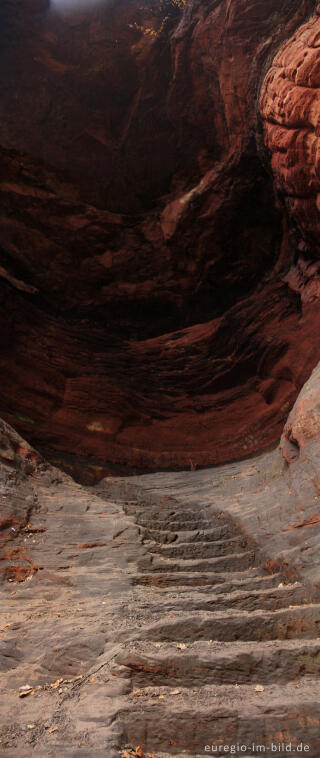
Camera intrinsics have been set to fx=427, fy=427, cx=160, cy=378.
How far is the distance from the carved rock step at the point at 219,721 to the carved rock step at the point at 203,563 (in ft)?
6.13

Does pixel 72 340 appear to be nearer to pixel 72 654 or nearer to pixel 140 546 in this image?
pixel 140 546

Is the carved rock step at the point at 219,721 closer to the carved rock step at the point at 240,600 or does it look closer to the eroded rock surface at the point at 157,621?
the eroded rock surface at the point at 157,621

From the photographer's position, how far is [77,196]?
11617 mm

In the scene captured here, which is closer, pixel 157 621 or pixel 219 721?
pixel 219 721

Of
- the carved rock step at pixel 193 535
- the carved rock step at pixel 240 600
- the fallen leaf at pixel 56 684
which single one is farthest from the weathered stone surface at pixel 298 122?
the fallen leaf at pixel 56 684

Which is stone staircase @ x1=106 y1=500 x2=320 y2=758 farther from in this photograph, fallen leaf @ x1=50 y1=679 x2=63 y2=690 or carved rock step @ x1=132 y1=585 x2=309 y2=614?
fallen leaf @ x1=50 y1=679 x2=63 y2=690

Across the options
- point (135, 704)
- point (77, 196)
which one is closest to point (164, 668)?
point (135, 704)

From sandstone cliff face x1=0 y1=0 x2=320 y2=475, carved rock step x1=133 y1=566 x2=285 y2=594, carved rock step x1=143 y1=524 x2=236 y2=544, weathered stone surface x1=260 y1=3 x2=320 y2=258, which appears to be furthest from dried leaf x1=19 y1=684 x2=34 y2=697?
weathered stone surface x1=260 y1=3 x2=320 y2=258

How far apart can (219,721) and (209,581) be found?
68.9 inches

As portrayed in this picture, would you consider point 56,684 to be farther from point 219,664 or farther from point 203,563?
point 203,563

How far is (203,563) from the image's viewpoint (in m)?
4.05

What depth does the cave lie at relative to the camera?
7.68 ft

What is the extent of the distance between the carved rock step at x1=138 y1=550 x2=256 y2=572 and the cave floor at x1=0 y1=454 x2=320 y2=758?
11 mm

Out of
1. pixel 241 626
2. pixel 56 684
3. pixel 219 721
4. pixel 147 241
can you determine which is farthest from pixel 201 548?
pixel 147 241
